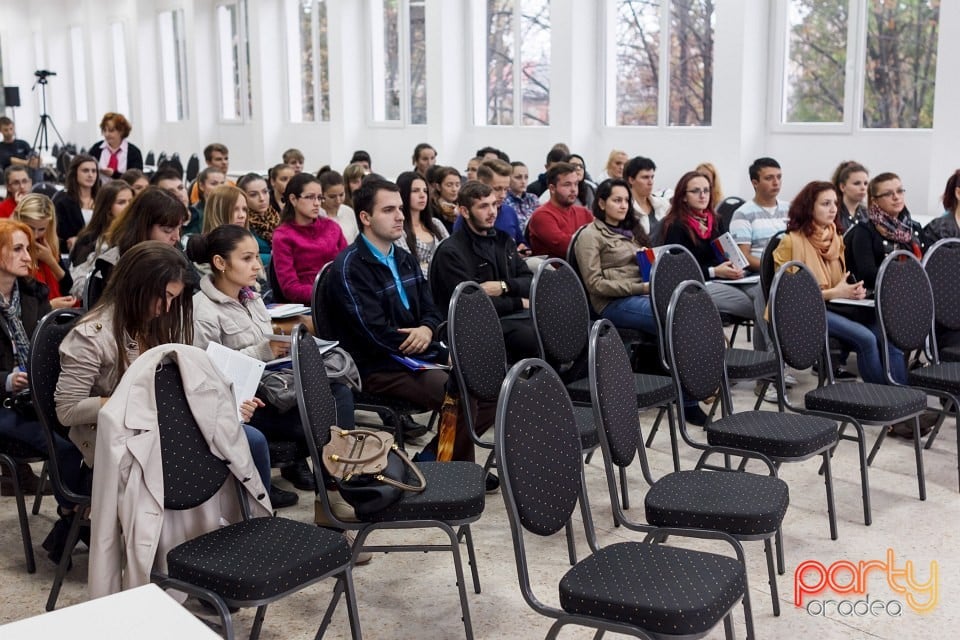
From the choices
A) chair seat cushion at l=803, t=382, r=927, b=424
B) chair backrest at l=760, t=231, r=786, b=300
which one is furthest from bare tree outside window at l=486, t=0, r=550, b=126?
chair seat cushion at l=803, t=382, r=927, b=424

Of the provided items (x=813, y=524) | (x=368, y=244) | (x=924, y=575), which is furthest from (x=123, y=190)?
(x=924, y=575)

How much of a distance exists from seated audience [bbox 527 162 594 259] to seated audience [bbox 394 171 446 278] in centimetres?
66

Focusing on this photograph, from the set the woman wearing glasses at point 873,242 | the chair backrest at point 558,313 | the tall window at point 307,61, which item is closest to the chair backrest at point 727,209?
the woman wearing glasses at point 873,242

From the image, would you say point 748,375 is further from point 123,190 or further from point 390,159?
point 390,159

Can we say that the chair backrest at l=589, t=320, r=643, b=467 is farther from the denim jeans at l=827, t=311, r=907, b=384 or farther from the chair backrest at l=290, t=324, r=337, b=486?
the denim jeans at l=827, t=311, r=907, b=384

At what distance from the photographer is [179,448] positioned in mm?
2605

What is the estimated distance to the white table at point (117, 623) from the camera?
171 cm

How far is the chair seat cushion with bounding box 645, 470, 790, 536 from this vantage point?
107 inches

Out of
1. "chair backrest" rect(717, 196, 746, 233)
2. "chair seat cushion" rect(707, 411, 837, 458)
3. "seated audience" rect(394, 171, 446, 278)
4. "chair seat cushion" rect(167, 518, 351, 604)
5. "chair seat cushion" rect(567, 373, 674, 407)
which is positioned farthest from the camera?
"chair backrest" rect(717, 196, 746, 233)

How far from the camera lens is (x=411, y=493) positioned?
2.84 meters

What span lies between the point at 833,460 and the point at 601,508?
3.87 ft

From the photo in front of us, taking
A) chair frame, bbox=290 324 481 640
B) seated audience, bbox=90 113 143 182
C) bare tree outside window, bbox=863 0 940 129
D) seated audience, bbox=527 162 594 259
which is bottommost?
chair frame, bbox=290 324 481 640

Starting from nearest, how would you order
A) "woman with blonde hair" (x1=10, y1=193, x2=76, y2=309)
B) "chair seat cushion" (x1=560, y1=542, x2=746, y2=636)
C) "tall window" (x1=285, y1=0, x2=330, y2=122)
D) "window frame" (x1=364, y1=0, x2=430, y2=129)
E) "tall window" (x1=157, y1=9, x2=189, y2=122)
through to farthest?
"chair seat cushion" (x1=560, y1=542, x2=746, y2=636) < "woman with blonde hair" (x1=10, y1=193, x2=76, y2=309) < "window frame" (x1=364, y1=0, x2=430, y2=129) < "tall window" (x1=285, y1=0, x2=330, y2=122) < "tall window" (x1=157, y1=9, x2=189, y2=122)

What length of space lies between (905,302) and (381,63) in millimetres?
9997
